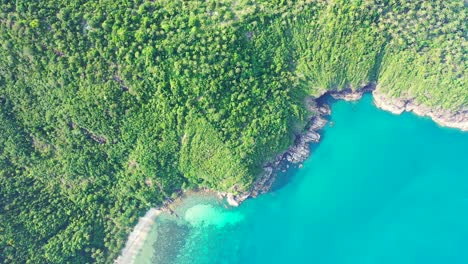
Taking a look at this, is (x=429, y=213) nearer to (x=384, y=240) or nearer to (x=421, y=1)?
(x=384, y=240)

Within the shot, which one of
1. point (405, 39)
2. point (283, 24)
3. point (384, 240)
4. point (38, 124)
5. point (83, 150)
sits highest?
point (283, 24)

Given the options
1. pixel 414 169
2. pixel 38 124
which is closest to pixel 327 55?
pixel 414 169

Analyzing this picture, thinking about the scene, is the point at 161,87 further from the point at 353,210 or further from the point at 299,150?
the point at 353,210

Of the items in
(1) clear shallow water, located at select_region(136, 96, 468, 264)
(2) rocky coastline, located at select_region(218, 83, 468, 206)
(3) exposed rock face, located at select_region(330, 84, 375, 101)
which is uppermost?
(3) exposed rock face, located at select_region(330, 84, 375, 101)

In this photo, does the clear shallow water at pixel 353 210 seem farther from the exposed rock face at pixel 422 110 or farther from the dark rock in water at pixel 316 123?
the dark rock in water at pixel 316 123

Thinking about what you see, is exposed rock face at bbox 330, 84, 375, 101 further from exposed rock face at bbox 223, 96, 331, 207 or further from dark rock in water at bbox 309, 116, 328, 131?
dark rock in water at bbox 309, 116, 328, 131

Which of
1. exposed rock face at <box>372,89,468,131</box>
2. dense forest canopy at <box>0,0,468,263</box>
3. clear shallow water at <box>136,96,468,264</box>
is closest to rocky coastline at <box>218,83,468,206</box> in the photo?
exposed rock face at <box>372,89,468,131</box>

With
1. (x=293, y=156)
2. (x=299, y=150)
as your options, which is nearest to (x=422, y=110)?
(x=299, y=150)
